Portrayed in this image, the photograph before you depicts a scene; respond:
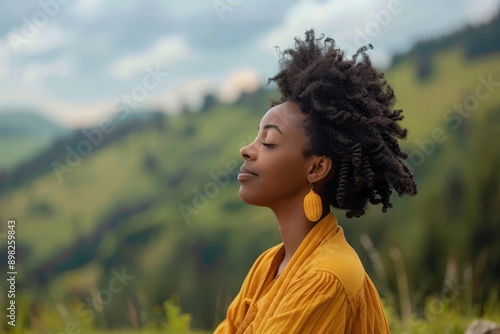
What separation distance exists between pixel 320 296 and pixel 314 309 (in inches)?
1.6

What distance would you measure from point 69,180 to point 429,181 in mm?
2473

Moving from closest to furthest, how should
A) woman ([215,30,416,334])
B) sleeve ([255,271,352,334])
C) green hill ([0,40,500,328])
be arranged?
sleeve ([255,271,352,334]) < woman ([215,30,416,334]) < green hill ([0,40,500,328])

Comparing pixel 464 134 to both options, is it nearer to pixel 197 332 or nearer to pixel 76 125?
pixel 197 332

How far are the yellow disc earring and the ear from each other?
5cm

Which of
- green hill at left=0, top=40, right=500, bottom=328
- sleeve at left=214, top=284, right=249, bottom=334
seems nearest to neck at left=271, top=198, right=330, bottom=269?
sleeve at left=214, top=284, right=249, bottom=334

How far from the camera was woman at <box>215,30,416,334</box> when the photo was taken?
2547mm

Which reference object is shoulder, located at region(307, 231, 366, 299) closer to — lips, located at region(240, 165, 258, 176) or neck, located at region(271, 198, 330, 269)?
neck, located at region(271, 198, 330, 269)

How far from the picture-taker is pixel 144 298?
5.45m
